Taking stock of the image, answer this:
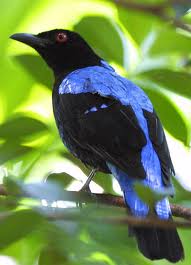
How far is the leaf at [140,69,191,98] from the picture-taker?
236 cm

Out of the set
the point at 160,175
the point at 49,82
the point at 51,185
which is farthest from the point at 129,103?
the point at 51,185

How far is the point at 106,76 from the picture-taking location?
13.5ft

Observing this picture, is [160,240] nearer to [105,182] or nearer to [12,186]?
[105,182]

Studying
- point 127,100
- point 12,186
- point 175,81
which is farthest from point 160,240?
point 127,100

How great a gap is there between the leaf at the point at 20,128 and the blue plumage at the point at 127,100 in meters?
0.62

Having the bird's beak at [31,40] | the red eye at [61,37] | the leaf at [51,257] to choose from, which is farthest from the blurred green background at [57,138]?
the red eye at [61,37]

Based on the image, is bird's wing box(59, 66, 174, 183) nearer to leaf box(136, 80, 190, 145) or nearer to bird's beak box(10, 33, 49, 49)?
leaf box(136, 80, 190, 145)

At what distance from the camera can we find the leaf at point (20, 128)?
208 cm

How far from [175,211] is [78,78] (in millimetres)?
1761

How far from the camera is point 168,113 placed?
8.51 ft

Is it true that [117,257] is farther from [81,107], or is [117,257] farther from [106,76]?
[106,76]

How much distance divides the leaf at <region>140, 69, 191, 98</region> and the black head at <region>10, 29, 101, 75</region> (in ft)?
7.24

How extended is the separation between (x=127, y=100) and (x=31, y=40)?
1.19m

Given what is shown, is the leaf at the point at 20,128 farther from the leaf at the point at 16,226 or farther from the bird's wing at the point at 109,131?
the bird's wing at the point at 109,131
